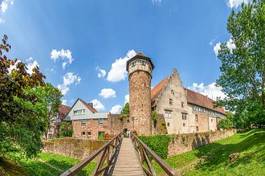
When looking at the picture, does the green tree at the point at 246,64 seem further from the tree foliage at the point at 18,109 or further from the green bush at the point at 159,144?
the tree foliage at the point at 18,109

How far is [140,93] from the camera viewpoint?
4047 centimetres

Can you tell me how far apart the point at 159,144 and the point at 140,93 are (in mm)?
10600

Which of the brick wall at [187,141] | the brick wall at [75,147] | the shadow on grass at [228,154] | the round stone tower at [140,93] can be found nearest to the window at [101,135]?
the round stone tower at [140,93]

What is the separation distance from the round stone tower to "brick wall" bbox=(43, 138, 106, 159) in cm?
1055

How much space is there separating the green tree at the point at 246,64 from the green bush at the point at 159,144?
10.1 metres

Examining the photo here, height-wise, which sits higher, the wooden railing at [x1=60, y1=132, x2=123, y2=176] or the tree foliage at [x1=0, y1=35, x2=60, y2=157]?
the tree foliage at [x1=0, y1=35, x2=60, y2=157]

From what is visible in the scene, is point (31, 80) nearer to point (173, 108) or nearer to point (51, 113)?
point (173, 108)

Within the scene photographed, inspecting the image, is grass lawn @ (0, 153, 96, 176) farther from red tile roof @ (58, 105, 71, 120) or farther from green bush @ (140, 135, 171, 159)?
red tile roof @ (58, 105, 71, 120)

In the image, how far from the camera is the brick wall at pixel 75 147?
30.7m

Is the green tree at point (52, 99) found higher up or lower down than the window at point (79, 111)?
higher up

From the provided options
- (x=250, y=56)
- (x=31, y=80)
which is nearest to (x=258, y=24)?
(x=250, y=56)

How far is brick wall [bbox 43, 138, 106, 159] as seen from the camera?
3066 centimetres

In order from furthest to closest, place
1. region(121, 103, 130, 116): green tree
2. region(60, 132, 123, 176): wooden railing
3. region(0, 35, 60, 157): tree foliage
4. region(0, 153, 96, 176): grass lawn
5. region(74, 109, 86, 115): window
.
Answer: region(74, 109, 86, 115): window < region(121, 103, 130, 116): green tree < region(0, 153, 96, 176): grass lawn < region(0, 35, 60, 157): tree foliage < region(60, 132, 123, 176): wooden railing

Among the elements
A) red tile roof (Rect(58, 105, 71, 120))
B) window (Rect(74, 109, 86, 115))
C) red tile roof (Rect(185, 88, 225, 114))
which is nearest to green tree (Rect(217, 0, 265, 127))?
red tile roof (Rect(185, 88, 225, 114))
